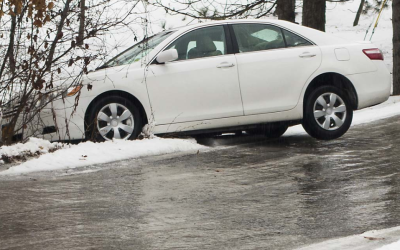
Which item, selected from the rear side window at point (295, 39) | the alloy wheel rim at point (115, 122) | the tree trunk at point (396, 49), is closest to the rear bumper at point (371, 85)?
the rear side window at point (295, 39)

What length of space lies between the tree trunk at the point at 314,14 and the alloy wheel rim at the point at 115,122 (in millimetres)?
7612

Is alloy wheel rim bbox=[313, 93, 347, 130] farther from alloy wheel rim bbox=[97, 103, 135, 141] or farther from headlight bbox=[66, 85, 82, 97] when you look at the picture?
headlight bbox=[66, 85, 82, 97]

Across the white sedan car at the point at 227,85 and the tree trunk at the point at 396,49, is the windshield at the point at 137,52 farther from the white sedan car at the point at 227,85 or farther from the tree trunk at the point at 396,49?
the tree trunk at the point at 396,49

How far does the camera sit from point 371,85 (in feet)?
35.2

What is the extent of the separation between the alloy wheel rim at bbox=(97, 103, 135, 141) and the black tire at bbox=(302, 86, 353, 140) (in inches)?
92.3

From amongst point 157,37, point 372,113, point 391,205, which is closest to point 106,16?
point 157,37

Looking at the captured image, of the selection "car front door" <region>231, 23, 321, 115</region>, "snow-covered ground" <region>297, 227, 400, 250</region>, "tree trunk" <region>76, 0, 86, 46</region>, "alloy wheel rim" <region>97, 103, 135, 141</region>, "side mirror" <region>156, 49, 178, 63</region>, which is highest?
"tree trunk" <region>76, 0, 86, 46</region>

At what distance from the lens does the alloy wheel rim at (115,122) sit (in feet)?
32.8

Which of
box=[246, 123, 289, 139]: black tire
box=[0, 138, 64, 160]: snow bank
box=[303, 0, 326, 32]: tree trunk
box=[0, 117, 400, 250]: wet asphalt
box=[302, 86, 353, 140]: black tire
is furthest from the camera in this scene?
box=[303, 0, 326, 32]: tree trunk

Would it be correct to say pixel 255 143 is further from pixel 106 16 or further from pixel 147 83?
pixel 106 16

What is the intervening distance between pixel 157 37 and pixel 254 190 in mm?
4134

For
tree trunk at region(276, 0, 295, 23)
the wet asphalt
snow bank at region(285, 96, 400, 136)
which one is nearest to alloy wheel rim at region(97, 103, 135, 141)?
the wet asphalt

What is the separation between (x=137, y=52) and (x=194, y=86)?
97 centimetres

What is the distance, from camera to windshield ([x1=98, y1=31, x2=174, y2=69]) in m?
10.4
